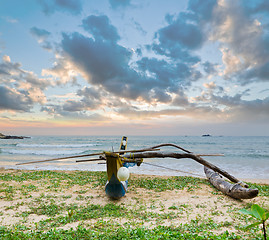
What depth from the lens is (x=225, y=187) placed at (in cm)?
732

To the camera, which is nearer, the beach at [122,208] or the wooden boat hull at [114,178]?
the beach at [122,208]

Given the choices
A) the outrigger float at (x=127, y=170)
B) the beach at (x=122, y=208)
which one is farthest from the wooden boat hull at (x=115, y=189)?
the beach at (x=122, y=208)

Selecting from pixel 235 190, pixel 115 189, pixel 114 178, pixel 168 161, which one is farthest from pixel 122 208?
pixel 168 161

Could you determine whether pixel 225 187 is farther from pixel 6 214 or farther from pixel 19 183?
pixel 19 183

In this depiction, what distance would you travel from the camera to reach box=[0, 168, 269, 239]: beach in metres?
4.18

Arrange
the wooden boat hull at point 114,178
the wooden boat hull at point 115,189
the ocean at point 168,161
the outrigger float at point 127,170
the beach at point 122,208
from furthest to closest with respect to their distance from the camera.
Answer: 1. the ocean at point 168,161
2. the wooden boat hull at point 115,189
3. the wooden boat hull at point 114,178
4. the outrigger float at point 127,170
5. the beach at point 122,208

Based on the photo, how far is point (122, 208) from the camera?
5.66 meters

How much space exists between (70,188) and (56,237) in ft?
15.8

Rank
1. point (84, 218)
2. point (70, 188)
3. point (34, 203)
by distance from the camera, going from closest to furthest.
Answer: point (84, 218)
point (34, 203)
point (70, 188)

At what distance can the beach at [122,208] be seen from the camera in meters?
4.18

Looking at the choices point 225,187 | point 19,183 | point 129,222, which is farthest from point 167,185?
point 19,183

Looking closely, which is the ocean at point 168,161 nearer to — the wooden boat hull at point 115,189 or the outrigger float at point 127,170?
the outrigger float at point 127,170

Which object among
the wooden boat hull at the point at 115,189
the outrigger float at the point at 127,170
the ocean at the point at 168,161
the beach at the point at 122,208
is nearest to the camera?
the beach at the point at 122,208

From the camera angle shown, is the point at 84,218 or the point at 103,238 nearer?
the point at 103,238
